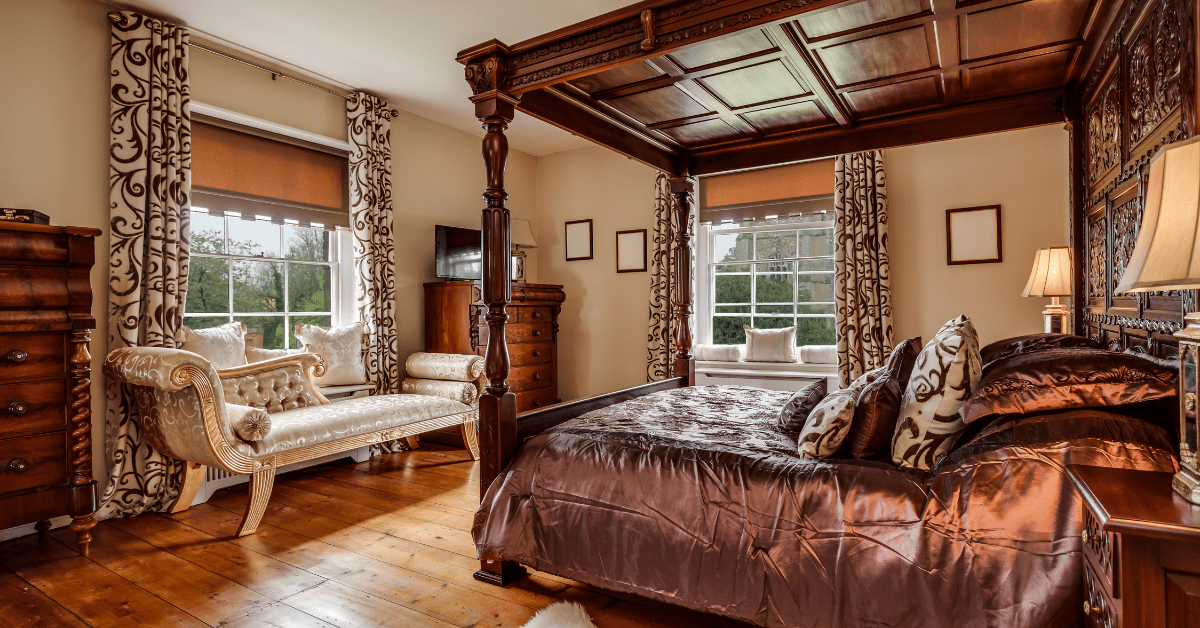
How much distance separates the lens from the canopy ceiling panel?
6.72ft

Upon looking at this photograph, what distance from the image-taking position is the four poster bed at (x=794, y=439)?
153 cm

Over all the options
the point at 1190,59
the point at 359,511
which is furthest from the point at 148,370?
the point at 1190,59

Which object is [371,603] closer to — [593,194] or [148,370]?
[148,370]

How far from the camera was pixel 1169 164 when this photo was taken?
3.47 feet

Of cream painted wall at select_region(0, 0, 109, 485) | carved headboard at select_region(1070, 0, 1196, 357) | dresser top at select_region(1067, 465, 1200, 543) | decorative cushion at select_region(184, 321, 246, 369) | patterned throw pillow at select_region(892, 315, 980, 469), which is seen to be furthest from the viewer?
decorative cushion at select_region(184, 321, 246, 369)

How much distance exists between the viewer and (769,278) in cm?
521

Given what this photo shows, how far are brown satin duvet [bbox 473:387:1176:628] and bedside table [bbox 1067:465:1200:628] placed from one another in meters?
0.35

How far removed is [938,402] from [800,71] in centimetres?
150

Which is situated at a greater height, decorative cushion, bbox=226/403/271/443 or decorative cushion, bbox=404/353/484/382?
decorative cushion, bbox=404/353/484/382

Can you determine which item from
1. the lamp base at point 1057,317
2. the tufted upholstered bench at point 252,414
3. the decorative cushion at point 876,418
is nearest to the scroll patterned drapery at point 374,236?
the tufted upholstered bench at point 252,414

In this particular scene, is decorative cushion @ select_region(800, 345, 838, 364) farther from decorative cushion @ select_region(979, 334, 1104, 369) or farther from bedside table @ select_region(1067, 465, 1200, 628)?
bedside table @ select_region(1067, 465, 1200, 628)

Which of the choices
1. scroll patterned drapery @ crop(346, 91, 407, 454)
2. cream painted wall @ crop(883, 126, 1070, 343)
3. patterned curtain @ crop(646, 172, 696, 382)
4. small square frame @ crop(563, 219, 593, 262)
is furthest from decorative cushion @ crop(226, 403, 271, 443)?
cream painted wall @ crop(883, 126, 1070, 343)

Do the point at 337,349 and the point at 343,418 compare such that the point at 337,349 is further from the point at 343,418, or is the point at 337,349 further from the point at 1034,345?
the point at 1034,345

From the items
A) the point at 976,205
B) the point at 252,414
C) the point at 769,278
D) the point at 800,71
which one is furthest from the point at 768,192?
the point at 252,414
